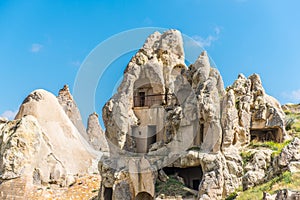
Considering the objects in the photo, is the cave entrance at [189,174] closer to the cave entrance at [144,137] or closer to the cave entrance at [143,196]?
the cave entrance at [143,196]

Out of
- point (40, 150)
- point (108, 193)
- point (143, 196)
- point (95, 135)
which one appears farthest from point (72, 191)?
point (95, 135)

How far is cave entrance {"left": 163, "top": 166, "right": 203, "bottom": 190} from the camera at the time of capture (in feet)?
64.2

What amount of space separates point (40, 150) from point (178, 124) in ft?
32.4

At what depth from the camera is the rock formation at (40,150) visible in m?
21.5

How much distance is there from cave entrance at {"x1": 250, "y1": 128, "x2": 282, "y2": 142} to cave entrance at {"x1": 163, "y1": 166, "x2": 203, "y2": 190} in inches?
149

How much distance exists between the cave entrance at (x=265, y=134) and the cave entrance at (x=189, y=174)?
3793mm

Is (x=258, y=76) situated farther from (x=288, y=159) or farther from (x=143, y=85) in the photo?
(x=288, y=159)

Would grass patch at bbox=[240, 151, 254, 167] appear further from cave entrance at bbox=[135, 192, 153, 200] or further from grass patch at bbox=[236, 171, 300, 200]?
cave entrance at bbox=[135, 192, 153, 200]

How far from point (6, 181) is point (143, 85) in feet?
28.7

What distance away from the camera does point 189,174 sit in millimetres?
19891

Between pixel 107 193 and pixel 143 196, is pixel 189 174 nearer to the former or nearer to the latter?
pixel 143 196

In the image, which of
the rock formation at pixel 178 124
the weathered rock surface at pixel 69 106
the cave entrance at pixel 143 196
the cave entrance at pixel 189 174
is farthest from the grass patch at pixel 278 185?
the weathered rock surface at pixel 69 106

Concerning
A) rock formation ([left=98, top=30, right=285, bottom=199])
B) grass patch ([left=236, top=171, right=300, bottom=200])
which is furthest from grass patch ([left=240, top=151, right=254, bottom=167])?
grass patch ([left=236, top=171, right=300, bottom=200])

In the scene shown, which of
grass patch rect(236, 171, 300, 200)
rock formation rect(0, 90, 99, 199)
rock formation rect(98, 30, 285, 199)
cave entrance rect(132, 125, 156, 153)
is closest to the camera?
grass patch rect(236, 171, 300, 200)
